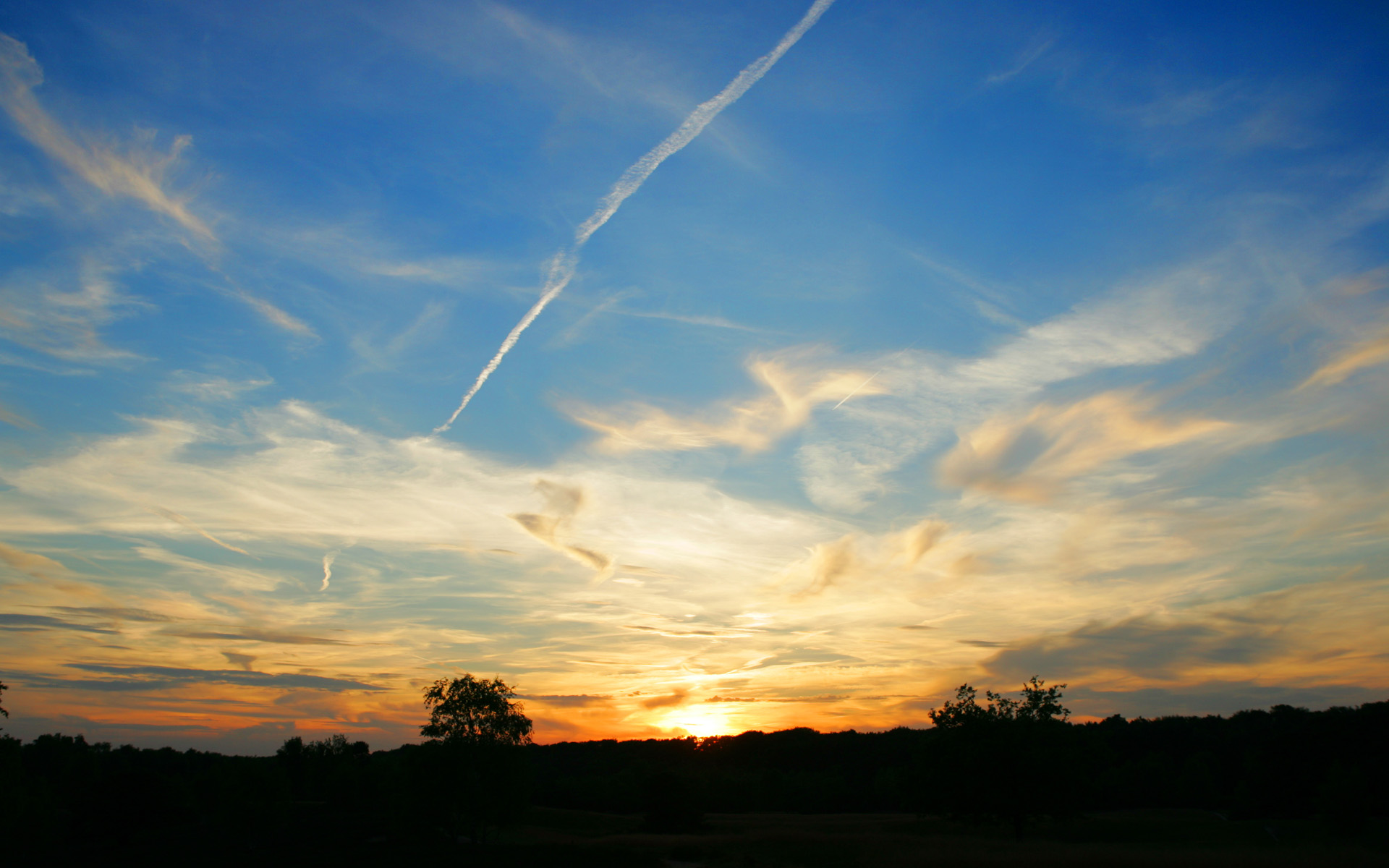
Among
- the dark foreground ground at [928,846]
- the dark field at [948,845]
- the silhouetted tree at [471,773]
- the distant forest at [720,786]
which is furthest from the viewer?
the silhouetted tree at [471,773]

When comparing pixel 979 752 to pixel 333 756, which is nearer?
pixel 979 752

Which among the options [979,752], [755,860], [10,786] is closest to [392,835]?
[10,786]

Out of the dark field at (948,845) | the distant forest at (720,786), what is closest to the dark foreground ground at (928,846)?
the dark field at (948,845)

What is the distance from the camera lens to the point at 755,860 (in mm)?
45812

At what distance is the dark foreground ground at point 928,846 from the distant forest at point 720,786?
8.17 ft

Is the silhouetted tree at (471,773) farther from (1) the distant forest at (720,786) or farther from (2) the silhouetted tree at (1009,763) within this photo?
(2) the silhouetted tree at (1009,763)

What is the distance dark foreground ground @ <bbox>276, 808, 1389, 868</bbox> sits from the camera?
35.0m

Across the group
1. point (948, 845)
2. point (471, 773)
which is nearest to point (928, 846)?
point (948, 845)

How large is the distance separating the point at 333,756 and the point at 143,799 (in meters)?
69.8

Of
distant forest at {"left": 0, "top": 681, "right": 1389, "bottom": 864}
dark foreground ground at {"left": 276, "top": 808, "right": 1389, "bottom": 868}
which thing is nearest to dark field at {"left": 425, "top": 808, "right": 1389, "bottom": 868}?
dark foreground ground at {"left": 276, "top": 808, "right": 1389, "bottom": 868}

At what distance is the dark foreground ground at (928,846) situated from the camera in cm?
3500

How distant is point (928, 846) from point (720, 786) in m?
103

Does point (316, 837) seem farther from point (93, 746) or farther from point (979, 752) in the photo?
point (93, 746)

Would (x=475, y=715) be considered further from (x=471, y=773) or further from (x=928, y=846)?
(x=928, y=846)
